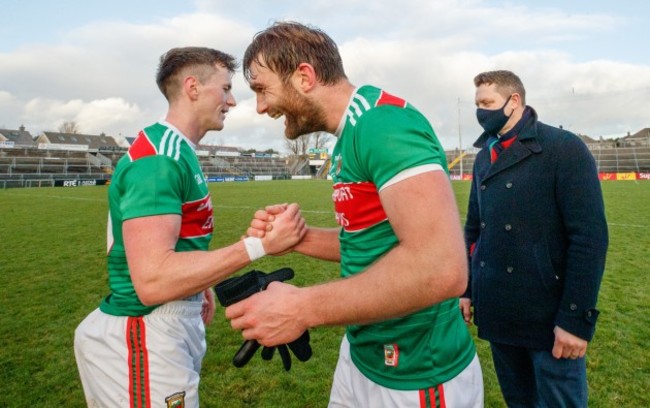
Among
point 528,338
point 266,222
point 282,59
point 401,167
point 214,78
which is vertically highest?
point 214,78

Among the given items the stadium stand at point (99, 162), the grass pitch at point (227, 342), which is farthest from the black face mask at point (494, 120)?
the stadium stand at point (99, 162)

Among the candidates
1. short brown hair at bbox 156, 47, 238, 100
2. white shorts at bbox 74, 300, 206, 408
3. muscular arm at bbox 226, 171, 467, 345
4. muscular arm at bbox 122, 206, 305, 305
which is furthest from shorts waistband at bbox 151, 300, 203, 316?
short brown hair at bbox 156, 47, 238, 100

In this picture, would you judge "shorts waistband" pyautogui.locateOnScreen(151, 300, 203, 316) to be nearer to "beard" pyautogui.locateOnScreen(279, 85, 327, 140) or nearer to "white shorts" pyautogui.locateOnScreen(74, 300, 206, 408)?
"white shorts" pyautogui.locateOnScreen(74, 300, 206, 408)

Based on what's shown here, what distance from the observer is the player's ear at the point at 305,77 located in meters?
1.77

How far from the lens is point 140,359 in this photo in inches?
93.7

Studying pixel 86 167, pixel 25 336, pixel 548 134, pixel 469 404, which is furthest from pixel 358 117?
pixel 86 167

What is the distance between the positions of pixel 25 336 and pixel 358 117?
652 cm

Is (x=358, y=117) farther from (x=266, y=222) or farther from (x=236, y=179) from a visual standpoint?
(x=236, y=179)

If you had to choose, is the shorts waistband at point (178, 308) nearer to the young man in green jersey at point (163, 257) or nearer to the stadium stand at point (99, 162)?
the young man in green jersey at point (163, 257)

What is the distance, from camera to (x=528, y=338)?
109 inches

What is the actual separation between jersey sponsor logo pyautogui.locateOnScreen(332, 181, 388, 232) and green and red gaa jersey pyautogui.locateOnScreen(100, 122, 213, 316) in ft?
2.86

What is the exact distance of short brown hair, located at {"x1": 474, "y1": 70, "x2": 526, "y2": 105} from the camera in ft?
10.9

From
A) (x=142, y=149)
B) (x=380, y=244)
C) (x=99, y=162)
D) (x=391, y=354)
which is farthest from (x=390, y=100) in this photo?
(x=99, y=162)

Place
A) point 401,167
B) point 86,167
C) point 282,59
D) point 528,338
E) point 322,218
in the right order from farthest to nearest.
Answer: point 86,167
point 322,218
point 528,338
point 282,59
point 401,167
